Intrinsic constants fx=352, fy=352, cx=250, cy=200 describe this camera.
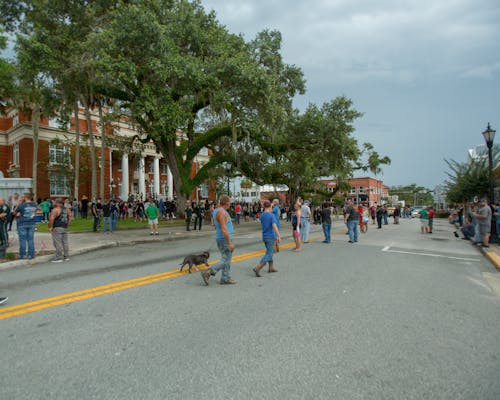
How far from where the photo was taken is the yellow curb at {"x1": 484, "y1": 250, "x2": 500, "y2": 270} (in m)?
9.30

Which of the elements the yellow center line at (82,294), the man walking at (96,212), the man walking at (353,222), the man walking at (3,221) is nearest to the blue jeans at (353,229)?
the man walking at (353,222)

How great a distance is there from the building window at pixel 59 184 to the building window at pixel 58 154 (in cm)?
156

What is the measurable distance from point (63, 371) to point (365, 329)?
3.37 metres

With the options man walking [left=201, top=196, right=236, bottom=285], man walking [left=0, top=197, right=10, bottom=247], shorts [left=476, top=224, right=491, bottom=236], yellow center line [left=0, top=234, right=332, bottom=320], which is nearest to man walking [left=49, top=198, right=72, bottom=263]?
man walking [left=0, top=197, right=10, bottom=247]

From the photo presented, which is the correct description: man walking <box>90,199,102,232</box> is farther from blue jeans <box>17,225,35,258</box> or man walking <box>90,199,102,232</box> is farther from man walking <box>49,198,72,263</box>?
blue jeans <box>17,225,35,258</box>

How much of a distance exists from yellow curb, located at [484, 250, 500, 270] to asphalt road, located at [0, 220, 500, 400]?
217 cm

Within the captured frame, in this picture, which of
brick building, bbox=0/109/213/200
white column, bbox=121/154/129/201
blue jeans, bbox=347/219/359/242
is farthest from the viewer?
white column, bbox=121/154/129/201

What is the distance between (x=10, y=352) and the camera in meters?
3.71

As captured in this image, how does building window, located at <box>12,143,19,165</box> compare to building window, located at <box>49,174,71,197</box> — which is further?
building window, located at <box>12,143,19,165</box>

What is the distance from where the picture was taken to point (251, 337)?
410 cm

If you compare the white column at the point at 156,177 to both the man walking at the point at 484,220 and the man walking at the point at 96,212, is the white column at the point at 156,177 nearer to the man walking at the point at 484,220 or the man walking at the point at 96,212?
the man walking at the point at 96,212

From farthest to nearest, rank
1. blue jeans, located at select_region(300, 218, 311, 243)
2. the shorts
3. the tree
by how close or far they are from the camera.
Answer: the tree < blue jeans, located at select_region(300, 218, 311, 243) < the shorts

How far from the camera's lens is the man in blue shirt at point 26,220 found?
9445mm

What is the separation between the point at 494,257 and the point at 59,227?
40.8 feet
